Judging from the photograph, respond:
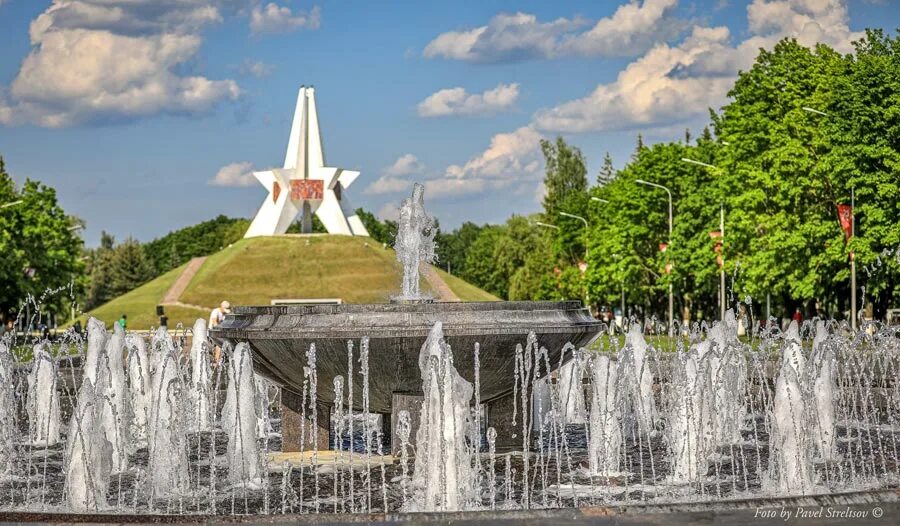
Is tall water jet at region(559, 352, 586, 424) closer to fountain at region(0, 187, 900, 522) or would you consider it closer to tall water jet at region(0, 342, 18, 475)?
fountain at region(0, 187, 900, 522)

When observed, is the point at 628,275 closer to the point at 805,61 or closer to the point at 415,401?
the point at 805,61

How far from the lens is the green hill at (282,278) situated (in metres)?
79.9

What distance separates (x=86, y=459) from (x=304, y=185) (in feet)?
287

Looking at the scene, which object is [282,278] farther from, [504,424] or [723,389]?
[504,424]

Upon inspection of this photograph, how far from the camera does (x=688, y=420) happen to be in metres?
11.5

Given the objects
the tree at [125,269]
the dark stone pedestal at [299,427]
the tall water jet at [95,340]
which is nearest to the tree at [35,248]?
the tall water jet at [95,340]

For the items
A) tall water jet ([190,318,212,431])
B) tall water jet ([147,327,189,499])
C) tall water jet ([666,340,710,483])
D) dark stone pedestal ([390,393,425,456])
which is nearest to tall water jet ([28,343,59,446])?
tall water jet ([190,318,212,431])

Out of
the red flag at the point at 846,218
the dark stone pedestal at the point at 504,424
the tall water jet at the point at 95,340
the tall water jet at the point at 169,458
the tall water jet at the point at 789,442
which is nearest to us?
the tall water jet at the point at 789,442

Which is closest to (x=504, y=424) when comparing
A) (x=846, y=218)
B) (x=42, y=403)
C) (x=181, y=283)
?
(x=42, y=403)

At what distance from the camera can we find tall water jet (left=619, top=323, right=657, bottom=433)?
15217 millimetres

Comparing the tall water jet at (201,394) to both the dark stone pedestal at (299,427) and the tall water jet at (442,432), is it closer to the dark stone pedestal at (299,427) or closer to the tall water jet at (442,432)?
the dark stone pedestal at (299,427)

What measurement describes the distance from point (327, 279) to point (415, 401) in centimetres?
7437

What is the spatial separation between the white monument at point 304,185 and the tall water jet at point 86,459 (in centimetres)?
8619

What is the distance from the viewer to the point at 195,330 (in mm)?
21766
